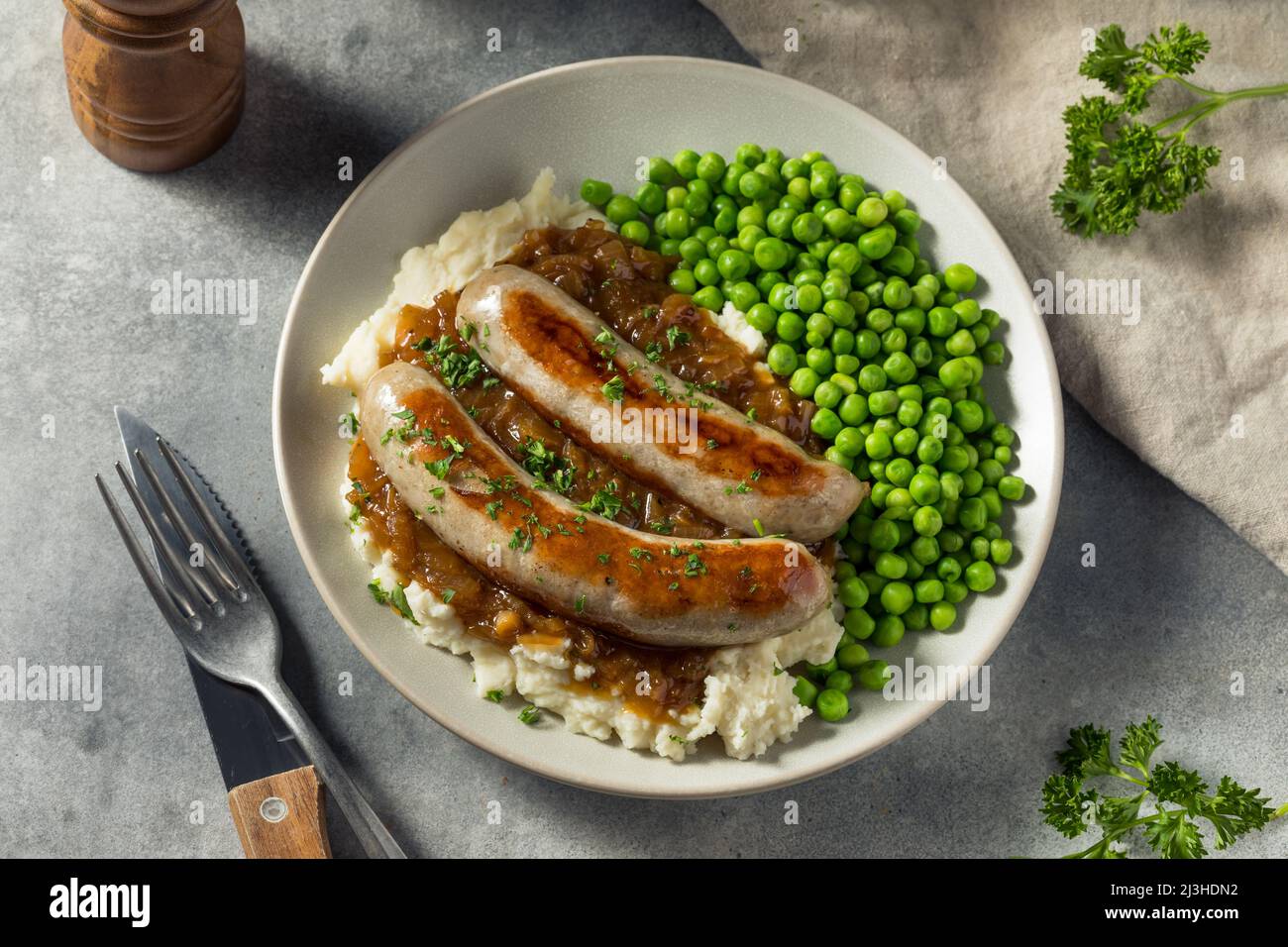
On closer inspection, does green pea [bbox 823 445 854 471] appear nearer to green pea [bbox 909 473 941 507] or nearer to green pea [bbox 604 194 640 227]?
green pea [bbox 909 473 941 507]

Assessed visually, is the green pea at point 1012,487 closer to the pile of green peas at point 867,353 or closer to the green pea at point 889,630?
the pile of green peas at point 867,353

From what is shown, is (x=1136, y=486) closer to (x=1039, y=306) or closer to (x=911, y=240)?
(x=1039, y=306)

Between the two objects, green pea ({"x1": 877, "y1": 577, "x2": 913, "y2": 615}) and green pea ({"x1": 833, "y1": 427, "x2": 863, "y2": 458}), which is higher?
green pea ({"x1": 833, "y1": 427, "x2": 863, "y2": 458})

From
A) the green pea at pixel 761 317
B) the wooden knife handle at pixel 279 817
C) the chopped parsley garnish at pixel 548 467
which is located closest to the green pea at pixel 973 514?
the green pea at pixel 761 317

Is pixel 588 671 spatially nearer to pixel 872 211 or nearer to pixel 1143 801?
pixel 872 211

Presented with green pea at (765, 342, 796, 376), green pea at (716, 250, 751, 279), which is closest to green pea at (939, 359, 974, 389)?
green pea at (765, 342, 796, 376)

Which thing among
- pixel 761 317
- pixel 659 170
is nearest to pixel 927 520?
pixel 761 317
